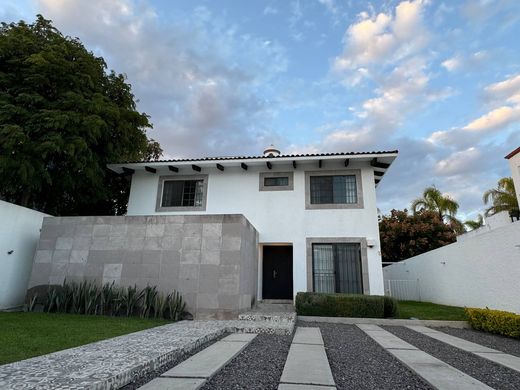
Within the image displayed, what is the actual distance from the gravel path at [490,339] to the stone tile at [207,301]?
5570 millimetres

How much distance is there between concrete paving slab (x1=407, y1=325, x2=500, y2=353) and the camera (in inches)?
189

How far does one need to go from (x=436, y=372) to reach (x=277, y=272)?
7739 mm

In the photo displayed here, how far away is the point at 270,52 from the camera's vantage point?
10820 mm

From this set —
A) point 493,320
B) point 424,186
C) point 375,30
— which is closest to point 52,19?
point 375,30

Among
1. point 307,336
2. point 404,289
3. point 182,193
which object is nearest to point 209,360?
point 307,336

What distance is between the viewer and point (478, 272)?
8.83 metres

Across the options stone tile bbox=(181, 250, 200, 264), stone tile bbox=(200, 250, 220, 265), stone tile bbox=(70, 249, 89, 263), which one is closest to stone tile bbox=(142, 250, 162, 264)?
stone tile bbox=(181, 250, 200, 264)

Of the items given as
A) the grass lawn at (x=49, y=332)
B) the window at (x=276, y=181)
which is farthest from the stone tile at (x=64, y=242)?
the window at (x=276, y=181)

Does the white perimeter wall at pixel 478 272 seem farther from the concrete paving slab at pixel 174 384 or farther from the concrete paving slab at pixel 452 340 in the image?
the concrete paving slab at pixel 174 384

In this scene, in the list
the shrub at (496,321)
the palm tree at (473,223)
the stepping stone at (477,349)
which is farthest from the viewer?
the palm tree at (473,223)

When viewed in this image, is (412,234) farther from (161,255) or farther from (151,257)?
(151,257)

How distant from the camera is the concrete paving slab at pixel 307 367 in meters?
2.96

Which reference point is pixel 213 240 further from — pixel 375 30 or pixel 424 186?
pixel 424 186

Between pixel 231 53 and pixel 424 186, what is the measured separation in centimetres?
1859
